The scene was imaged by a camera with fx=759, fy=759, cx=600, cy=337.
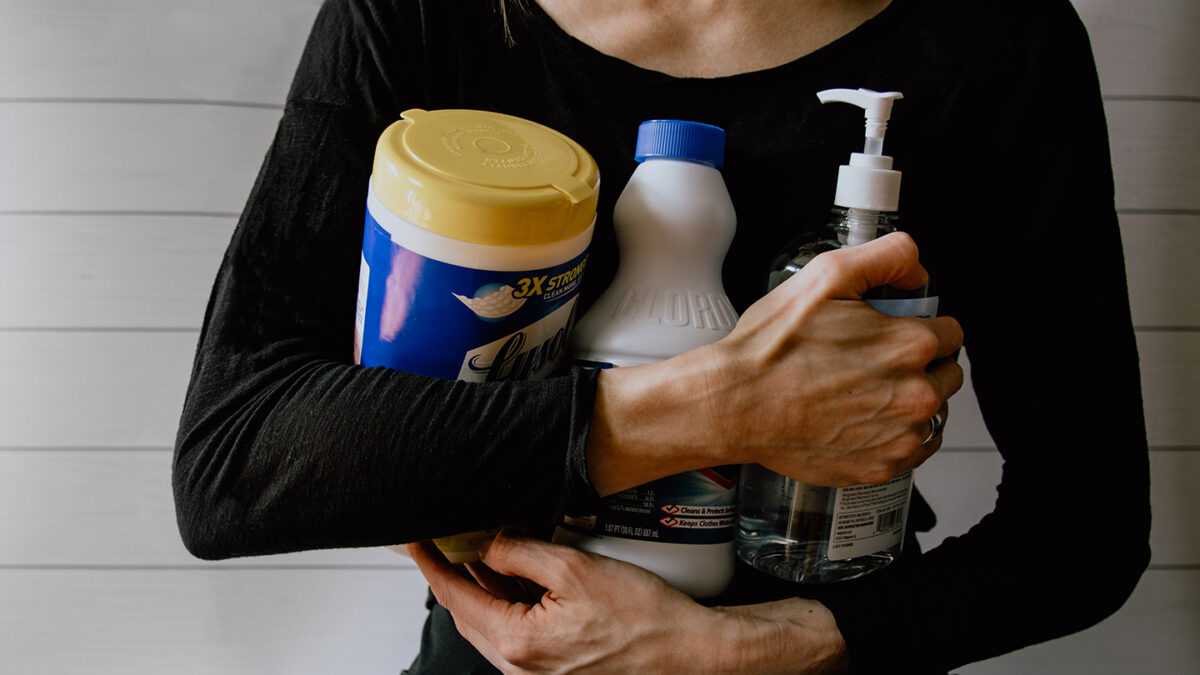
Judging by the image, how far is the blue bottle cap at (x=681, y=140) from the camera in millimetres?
515

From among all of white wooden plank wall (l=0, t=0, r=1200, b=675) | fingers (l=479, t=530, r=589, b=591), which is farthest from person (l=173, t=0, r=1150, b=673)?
white wooden plank wall (l=0, t=0, r=1200, b=675)

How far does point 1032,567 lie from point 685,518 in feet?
1.03

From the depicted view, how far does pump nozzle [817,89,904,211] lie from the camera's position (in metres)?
0.51

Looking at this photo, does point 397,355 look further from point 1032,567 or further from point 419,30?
point 1032,567

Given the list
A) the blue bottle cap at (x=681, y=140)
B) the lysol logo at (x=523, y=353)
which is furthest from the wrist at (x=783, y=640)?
the blue bottle cap at (x=681, y=140)

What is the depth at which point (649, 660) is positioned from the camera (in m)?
0.52

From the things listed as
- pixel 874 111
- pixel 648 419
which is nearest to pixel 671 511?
pixel 648 419

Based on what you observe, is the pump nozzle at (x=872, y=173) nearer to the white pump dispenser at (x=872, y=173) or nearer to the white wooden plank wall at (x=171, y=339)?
the white pump dispenser at (x=872, y=173)

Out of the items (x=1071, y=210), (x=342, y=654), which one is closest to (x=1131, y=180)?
(x=1071, y=210)

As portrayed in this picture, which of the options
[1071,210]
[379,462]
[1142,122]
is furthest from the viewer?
[1142,122]

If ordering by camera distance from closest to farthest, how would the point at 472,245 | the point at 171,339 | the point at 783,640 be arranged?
the point at 472,245, the point at 783,640, the point at 171,339

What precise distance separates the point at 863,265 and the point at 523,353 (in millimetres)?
229

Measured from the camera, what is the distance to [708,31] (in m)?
0.63

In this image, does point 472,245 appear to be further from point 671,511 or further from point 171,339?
point 171,339
